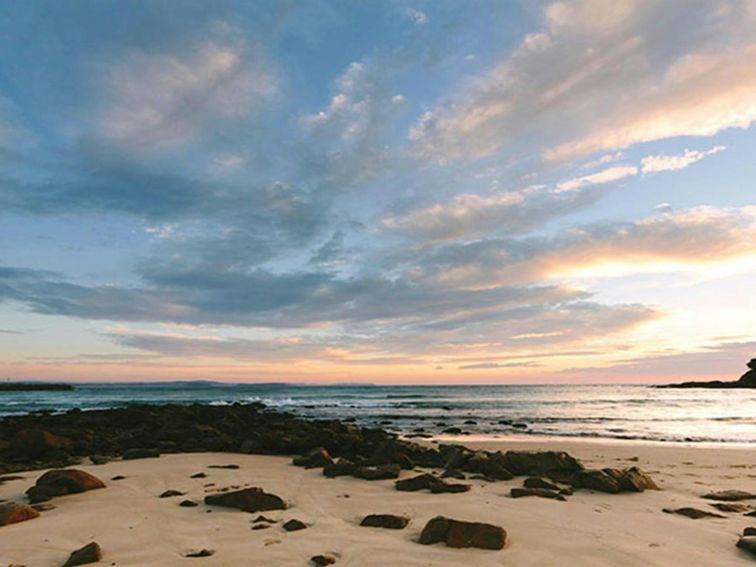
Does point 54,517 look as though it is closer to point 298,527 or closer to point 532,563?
point 298,527

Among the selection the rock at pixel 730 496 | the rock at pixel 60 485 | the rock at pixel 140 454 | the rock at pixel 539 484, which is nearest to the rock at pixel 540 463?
the rock at pixel 539 484

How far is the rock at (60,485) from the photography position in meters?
8.93

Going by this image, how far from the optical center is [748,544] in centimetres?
638

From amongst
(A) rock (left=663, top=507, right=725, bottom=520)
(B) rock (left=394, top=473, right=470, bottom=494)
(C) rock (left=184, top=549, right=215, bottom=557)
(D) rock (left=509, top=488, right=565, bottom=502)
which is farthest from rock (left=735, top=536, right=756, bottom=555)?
(C) rock (left=184, top=549, right=215, bottom=557)

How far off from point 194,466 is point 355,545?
848cm

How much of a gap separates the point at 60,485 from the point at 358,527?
5916mm

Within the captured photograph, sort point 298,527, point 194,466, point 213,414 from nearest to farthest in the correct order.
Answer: point 298,527 → point 194,466 → point 213,414

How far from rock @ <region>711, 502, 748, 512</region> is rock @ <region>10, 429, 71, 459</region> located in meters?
17.8

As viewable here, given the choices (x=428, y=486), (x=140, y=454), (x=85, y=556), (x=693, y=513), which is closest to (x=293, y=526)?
(x=85, y=556)

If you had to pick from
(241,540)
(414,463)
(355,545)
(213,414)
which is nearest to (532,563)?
(355,545)

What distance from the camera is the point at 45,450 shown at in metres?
16.2

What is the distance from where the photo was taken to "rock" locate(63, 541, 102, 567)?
559 centimetres

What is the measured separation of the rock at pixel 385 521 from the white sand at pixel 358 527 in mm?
147

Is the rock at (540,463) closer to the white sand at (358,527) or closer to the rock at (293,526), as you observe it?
the white sand at (358,527)
